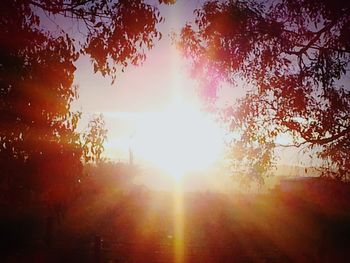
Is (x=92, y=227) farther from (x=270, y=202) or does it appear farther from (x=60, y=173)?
(x=270, y=202)

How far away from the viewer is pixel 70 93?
7379 mm

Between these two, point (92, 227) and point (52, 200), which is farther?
point (92, 227)

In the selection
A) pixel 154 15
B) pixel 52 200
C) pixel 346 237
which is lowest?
pixel 346 237

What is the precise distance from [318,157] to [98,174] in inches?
1682

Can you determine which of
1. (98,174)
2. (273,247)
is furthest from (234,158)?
Result: (98,174)

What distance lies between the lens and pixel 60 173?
7.45 m

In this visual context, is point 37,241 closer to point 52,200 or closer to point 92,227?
point 92,227

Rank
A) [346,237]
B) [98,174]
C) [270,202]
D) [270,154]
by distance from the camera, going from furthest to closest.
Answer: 1. [98,174]
2. [270,202]
3. [346,237]
4. [270,154]

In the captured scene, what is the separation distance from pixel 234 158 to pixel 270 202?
1931cm

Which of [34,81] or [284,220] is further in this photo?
[284,220]

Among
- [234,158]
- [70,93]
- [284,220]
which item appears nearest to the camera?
[70,93]

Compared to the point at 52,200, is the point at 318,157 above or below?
above

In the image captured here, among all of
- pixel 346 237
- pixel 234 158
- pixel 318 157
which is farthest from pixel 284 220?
pixel 318 157

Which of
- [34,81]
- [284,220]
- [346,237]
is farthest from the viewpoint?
[284,220]
